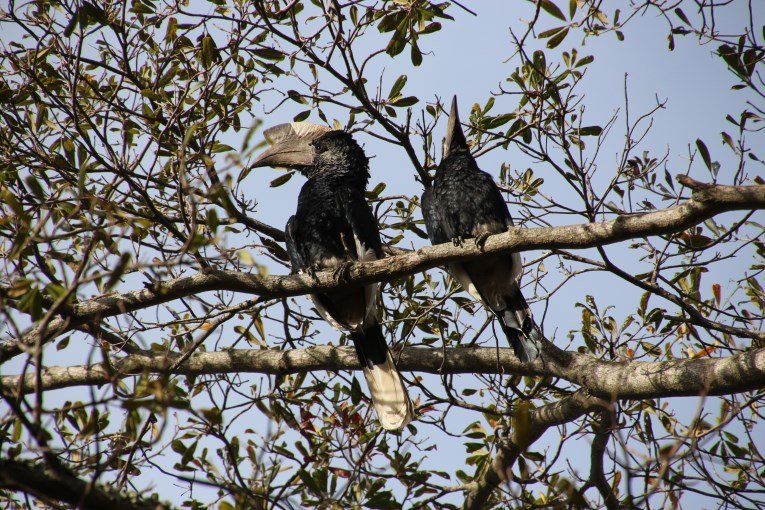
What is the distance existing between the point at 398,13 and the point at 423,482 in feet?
7.72

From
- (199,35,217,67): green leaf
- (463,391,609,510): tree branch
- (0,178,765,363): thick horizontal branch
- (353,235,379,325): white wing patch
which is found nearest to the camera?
(0,178,765,363): thick horizontal branch

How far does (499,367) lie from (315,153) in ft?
6.78

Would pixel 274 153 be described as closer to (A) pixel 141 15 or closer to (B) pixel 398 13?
(A) pixel 141 15

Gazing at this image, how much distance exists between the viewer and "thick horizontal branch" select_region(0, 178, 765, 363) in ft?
8.00

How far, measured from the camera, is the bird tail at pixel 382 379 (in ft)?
12.5

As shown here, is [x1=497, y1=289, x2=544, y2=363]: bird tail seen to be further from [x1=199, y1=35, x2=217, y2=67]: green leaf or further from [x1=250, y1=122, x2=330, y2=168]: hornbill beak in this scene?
[x1=199, y1=35, x2=217, y2=67]: green leaf

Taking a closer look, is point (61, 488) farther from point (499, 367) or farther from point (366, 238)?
point (366, 238)

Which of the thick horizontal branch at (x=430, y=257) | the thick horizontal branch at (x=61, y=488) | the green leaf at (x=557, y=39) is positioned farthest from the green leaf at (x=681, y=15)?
the thick horizontal branch at (x=61, y=488)

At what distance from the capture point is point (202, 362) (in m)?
3.92

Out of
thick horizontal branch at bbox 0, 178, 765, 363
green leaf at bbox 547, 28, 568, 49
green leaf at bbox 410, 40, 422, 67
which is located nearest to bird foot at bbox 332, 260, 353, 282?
thick horizontal branch at bbox 0, 178, 765, 363

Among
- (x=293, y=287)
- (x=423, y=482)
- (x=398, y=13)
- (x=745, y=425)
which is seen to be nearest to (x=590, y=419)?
(x=745, y=425)

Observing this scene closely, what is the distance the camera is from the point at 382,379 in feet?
12.9

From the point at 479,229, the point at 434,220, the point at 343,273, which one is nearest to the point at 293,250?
the point at 434,220

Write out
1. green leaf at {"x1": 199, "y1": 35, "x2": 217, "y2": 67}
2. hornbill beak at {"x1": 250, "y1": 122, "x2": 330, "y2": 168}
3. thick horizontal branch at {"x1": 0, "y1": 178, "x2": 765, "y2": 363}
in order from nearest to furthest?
thick horizontal branch at {"x1": 0, "y1": 178, "x2": 765, "y2": 363} < green leaf at {"x1": 199, "y1": 35, "x2": 217, "y2": 67} < hornbill beak at {"x1": 250, "y1": 122, "x2": 330, "y2": 168}
